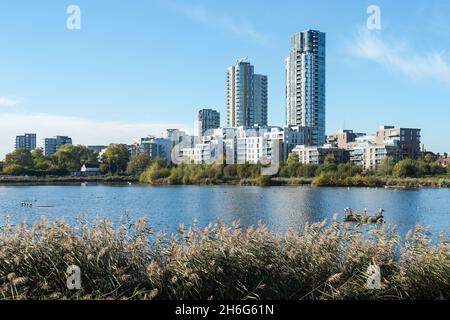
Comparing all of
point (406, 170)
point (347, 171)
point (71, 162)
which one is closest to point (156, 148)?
point (71, 162)

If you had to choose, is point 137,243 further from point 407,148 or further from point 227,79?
point 227,79

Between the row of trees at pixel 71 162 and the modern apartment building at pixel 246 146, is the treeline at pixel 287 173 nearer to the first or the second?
the row of trees at pixel 71 162

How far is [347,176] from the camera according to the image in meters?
87.9

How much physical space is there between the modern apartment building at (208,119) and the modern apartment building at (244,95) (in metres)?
3.86

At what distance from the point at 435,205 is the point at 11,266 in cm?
4519

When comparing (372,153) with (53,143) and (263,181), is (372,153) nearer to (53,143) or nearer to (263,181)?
(263,181)

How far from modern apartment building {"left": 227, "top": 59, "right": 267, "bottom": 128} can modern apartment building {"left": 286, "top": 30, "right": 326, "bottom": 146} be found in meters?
8.52

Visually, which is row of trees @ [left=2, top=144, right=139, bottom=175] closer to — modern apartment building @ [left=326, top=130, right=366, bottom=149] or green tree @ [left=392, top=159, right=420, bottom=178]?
green tree @ [left=392, top=159, right=420, bottom=178]

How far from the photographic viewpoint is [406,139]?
124 m

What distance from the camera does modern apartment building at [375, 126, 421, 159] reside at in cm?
12081

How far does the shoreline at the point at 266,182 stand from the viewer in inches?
3278

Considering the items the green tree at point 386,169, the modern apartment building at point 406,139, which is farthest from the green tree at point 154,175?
the modern apartment building at point 406,139

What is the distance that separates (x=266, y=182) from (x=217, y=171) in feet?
42.3
